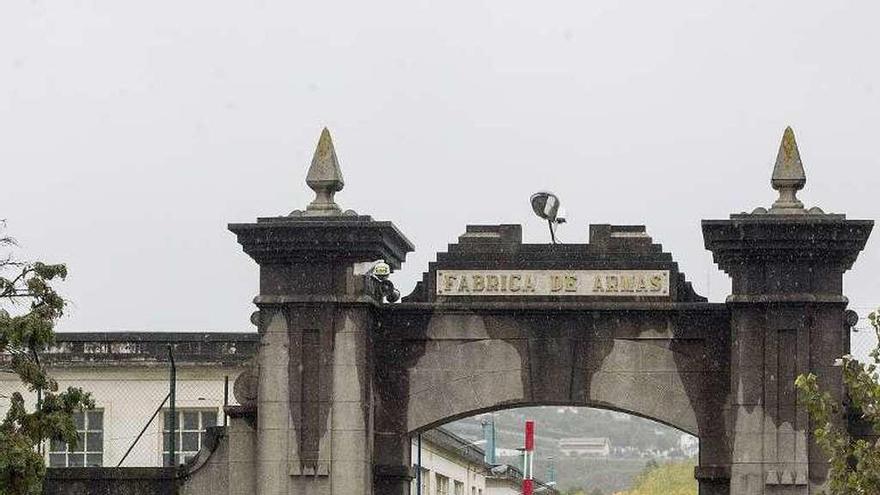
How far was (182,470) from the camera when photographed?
2759 centimetres

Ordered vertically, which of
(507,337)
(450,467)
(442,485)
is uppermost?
(507,337)

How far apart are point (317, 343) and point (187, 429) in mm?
14496

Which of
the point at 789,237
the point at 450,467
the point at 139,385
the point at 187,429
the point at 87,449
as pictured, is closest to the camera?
the point at 789,237

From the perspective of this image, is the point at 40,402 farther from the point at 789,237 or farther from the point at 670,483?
the point at 670,483

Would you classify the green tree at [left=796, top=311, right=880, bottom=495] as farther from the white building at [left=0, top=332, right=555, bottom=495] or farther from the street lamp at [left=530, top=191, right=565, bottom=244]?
the white building at [left=0, top=332, right=555, bottom=495]

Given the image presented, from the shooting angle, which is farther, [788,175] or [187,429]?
[187,429]

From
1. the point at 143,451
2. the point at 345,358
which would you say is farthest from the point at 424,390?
the point at 143,451

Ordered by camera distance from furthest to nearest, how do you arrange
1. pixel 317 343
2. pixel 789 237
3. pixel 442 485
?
1. pixel 442 485
2. pixel 317 343
3. pixel 789 237

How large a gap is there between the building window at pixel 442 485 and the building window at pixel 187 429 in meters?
12.1

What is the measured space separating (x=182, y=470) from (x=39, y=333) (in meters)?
2.84

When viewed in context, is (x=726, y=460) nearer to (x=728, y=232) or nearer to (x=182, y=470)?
(x=728, y=232)

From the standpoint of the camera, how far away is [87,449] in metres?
41.2

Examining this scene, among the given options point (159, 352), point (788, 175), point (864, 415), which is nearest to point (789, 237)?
point (788, 175)

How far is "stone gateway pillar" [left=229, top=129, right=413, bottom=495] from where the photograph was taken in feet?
87.5
